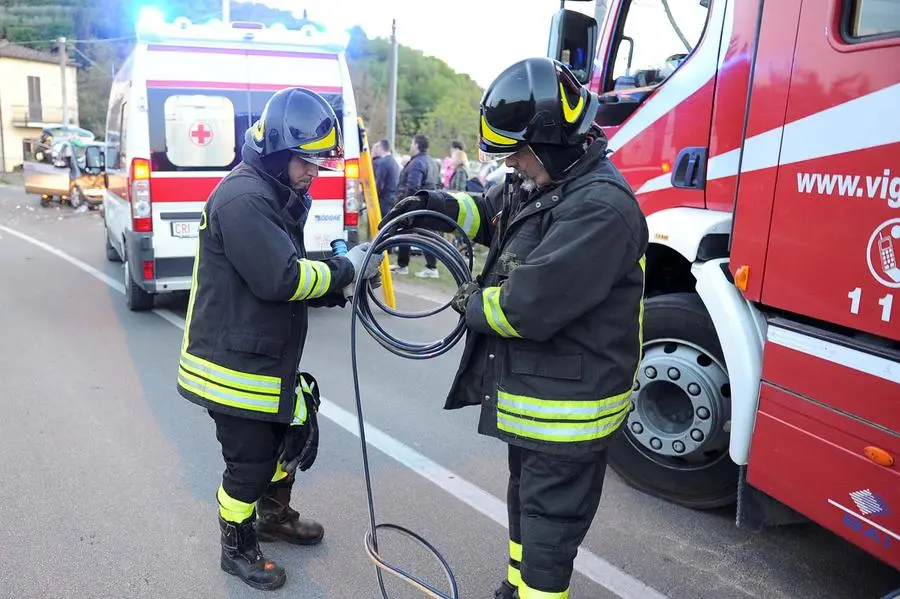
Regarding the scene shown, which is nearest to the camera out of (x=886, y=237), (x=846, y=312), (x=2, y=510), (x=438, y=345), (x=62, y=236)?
(x=886, y=237)

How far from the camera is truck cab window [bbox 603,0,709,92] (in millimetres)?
3564

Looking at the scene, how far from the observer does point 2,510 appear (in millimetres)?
3516

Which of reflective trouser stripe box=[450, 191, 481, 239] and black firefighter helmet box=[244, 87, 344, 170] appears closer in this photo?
black firefighter helmet box=[244, 87, 344, 170]

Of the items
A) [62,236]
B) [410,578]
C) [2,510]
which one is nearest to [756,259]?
[410,578]

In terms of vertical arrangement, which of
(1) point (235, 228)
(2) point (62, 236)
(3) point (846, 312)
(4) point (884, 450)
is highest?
(1) point (235, 228)

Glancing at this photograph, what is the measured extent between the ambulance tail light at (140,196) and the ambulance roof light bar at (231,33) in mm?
1143

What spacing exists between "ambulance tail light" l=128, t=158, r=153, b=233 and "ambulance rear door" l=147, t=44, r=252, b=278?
0.17 feet

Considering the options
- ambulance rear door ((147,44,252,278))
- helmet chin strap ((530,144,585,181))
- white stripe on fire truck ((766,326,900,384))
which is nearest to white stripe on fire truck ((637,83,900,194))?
white stripe on fire truck ((766,326,900,384))

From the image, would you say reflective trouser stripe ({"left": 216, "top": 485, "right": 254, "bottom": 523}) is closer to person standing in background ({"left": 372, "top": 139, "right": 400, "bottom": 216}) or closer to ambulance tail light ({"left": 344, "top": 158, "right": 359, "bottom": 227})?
ambulance tail light ({"left": 344, "top": 158, "right": 359, "bottom": 227})

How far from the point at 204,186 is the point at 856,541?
19.8 ft

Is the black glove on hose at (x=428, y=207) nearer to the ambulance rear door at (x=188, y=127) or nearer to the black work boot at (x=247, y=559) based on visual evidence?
the black work boot at (x=247, y=559)

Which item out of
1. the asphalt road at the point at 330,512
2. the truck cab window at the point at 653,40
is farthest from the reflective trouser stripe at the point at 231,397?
the truck cab window at the point at 653,40

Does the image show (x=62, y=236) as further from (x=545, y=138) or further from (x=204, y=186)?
(x=545, y=138)

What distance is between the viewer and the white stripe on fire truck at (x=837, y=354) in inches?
91.5
